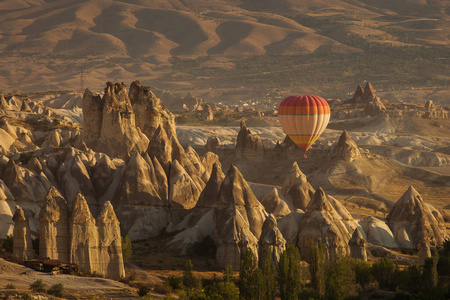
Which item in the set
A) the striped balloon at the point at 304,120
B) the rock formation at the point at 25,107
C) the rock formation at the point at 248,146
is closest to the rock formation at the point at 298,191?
the striped balloon at the point at 304,120

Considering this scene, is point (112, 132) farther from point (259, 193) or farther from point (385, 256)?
point (385, 256)

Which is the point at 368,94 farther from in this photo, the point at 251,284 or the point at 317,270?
the point at 251,284

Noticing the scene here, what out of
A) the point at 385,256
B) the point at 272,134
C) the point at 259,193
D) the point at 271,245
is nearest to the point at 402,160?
the point at 272,134

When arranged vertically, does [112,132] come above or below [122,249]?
above

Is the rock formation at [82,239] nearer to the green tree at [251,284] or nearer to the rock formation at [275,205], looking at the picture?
the green tree at [251,284]

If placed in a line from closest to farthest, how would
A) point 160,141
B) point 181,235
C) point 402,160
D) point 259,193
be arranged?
point 181,235 → point 160,141 → point 259,193 → point 402,160
